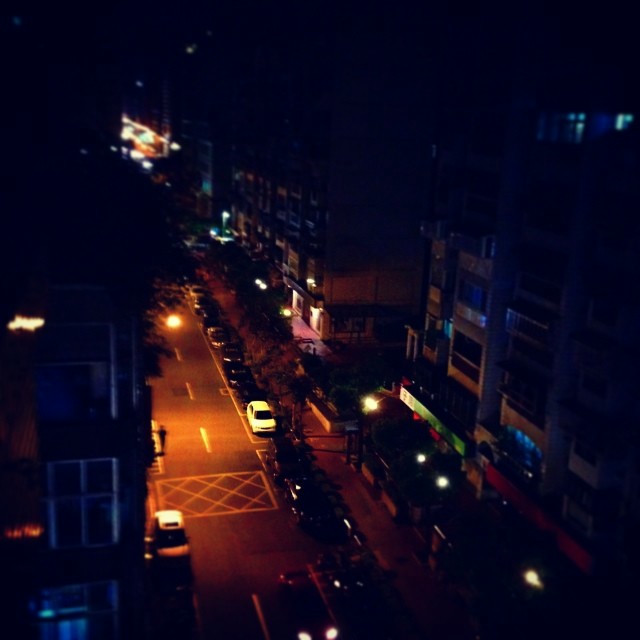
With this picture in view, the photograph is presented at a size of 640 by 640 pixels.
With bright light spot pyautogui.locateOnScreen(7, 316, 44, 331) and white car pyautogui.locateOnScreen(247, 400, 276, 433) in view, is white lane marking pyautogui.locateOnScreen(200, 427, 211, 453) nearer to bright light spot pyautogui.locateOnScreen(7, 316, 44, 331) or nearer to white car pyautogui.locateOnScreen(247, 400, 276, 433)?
white car pyautogui.locateOnScreen(247, 400, 276, 433)

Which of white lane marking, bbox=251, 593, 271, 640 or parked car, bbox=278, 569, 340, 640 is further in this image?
white lane marking, bbox=251, 593, 271, 640

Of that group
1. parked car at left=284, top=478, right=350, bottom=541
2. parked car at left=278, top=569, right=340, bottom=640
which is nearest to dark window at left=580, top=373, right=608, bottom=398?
parked car at left=284, top=478, right=350, bottom=541

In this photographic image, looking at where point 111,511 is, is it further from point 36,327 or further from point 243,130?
point 243,130

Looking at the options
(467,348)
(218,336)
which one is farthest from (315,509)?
(218,336)

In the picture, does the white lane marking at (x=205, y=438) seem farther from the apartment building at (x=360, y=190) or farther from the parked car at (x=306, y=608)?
the apartment building at (x=360, y=190)

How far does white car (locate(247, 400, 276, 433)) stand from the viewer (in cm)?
4122

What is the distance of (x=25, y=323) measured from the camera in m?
16.1

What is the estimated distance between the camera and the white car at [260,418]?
4122 centimetres

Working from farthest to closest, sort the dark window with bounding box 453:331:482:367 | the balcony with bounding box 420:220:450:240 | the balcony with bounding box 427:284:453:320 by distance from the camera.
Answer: the balcony with bounding box 427:284:453:320, the balcony with bounding box 420:220:450:240, the dark window with bounding box 453:331:482:367

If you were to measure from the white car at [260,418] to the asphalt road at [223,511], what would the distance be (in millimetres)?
562

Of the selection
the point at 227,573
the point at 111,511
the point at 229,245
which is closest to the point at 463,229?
the point at 227,573

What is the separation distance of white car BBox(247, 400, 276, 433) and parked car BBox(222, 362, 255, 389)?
580 centimetres

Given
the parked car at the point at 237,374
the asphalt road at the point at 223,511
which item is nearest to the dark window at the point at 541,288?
the asphalt road at the point at 223,511

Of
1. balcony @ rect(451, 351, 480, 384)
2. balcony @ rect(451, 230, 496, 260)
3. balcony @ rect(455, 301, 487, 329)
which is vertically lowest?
balcony @ rect(451, 351, 480, 384)
